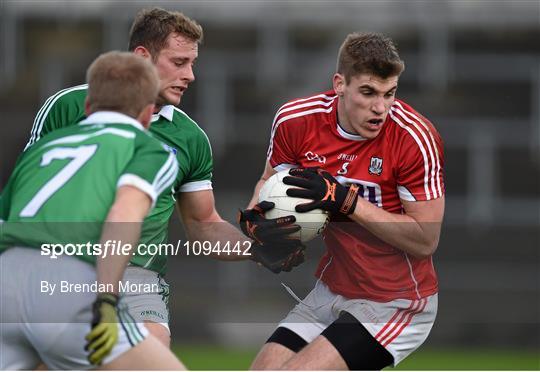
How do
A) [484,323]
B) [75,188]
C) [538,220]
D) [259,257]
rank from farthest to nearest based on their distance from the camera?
[538,220] < [484,323] < [259,257] < [75,188]

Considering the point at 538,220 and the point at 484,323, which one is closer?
the point at 484,323

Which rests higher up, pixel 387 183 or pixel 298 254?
pixel 387 183

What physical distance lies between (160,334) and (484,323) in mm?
9976

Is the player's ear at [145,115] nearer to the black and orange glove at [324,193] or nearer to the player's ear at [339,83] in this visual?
the black and orange glove at [324,193]

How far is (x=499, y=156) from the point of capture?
17.5 meters

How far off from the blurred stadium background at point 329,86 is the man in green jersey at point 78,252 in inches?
288

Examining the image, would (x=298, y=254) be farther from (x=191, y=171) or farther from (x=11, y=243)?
(x=11, y=243)

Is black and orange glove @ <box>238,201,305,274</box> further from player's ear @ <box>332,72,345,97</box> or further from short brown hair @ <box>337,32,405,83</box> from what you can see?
short brown hair @ <box>337,32,405,83</box>

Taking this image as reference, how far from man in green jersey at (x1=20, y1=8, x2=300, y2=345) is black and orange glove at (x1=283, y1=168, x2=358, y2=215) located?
797 mm

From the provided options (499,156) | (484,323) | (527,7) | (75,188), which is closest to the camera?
(75,188)

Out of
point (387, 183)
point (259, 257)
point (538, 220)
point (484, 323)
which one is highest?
point (387, 183)

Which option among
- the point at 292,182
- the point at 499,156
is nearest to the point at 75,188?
the point at 292,182

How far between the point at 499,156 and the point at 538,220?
1.71 m

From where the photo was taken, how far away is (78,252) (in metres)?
4.16
